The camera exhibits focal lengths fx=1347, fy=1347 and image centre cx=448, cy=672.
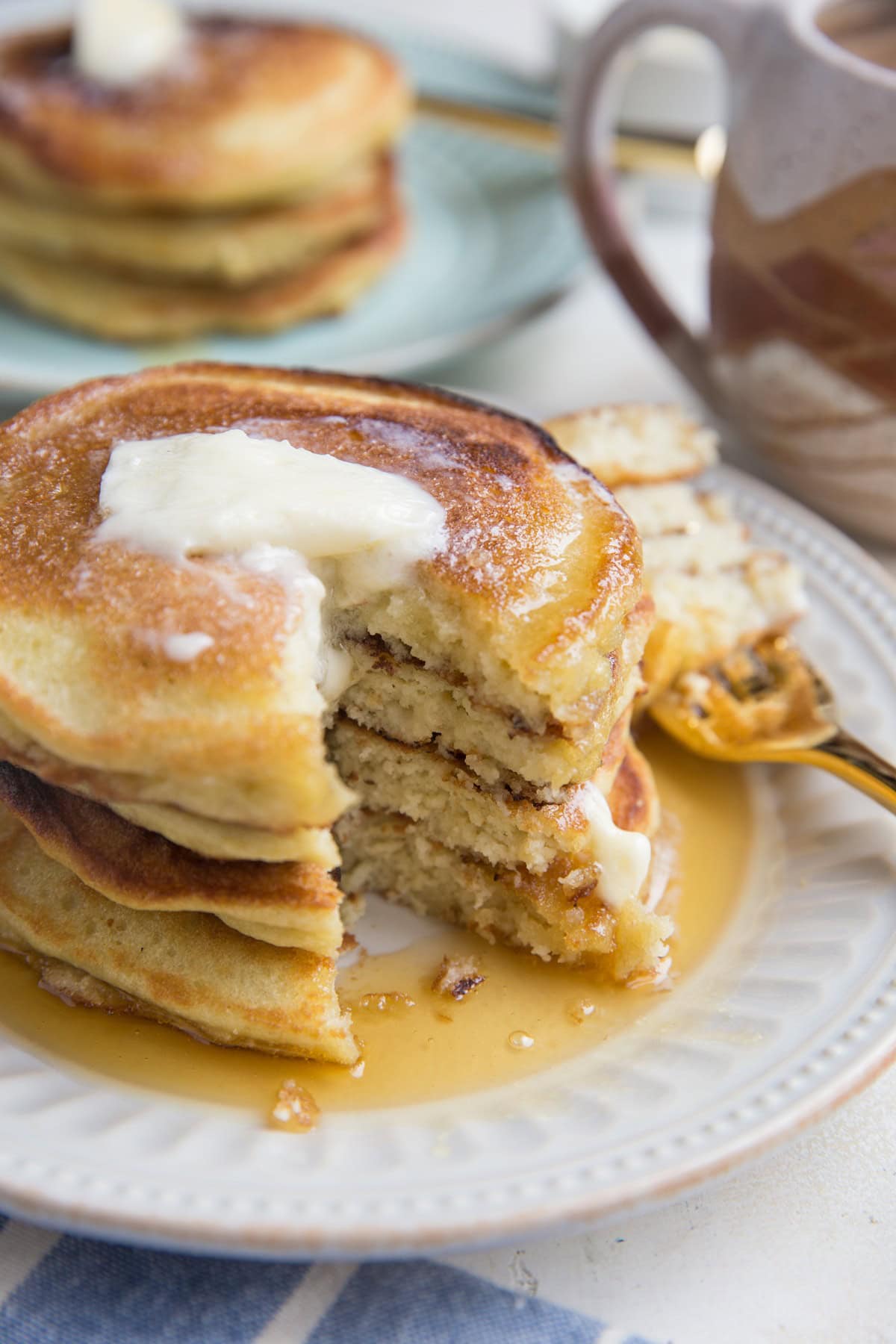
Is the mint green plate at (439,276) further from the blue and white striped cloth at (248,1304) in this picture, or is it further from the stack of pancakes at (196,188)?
the blue and white striped cloth at (248,1304)

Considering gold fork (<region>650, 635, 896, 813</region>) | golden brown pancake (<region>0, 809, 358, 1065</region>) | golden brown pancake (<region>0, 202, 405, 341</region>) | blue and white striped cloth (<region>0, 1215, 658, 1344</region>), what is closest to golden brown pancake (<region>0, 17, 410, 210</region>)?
golden brown pancake (<region>0, 202, 405, 341</region>)

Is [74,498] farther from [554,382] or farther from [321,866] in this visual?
[554,382]

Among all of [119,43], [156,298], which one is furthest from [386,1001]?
[119,43]

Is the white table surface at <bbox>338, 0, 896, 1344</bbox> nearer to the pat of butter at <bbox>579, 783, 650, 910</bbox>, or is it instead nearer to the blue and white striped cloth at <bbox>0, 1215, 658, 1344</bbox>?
the blue and white striped cloth at <bbox>0, 1215, 658, 1344</bbox>

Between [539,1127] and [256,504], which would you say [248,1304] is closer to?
[539,1127]

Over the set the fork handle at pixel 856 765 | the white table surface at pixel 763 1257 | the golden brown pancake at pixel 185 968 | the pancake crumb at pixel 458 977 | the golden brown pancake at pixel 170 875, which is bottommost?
the pancake crumb at pixel 458 977

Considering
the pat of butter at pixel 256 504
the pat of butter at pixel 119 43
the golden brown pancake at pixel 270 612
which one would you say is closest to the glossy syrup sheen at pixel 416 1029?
the golden brown pancake at pixel 270 612
